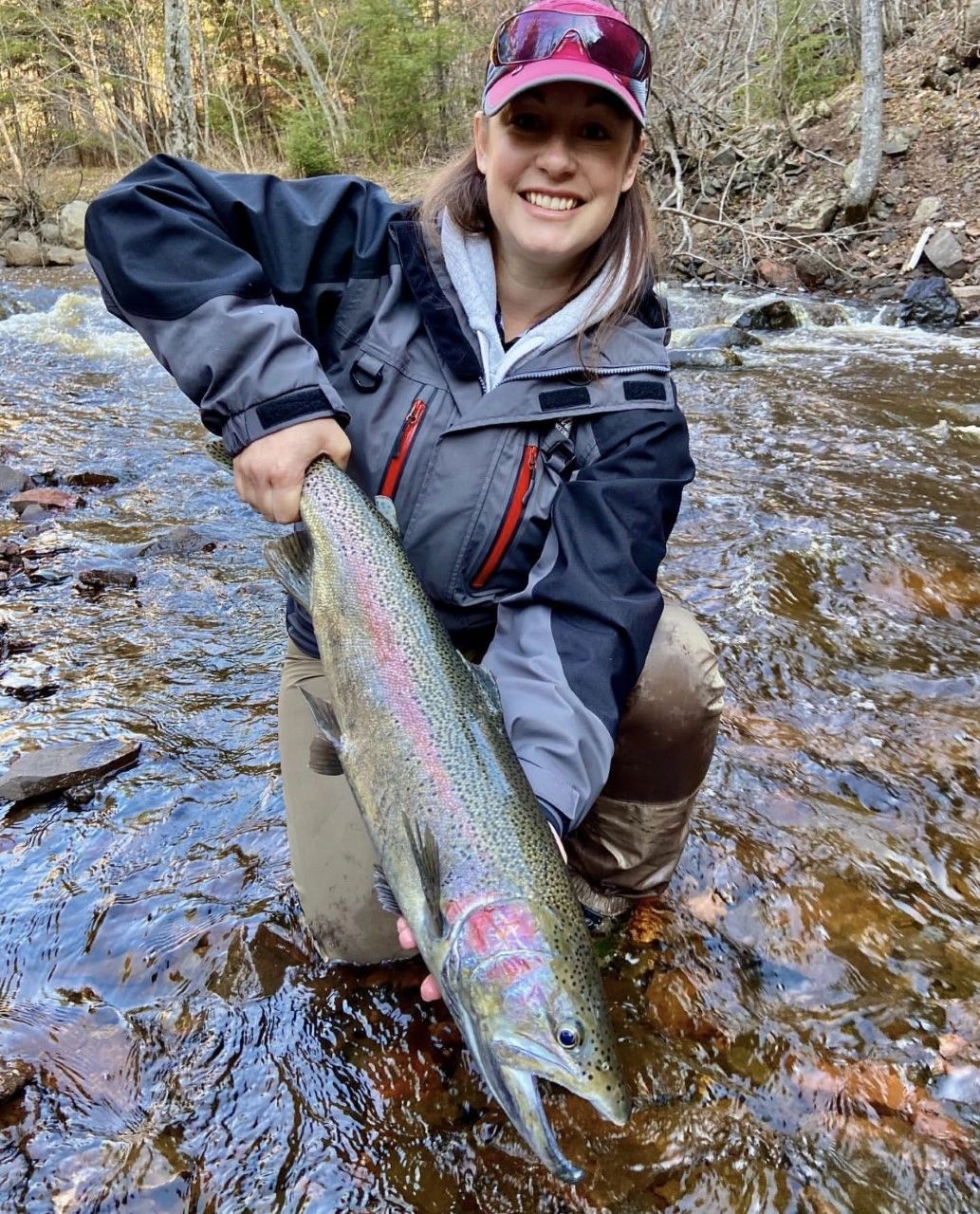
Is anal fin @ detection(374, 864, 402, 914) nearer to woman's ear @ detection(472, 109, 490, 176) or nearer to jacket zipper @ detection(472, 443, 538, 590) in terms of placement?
jacket zipper @ detection(472, 443, 538, 590)

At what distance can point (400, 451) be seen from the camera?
2469 millimetres

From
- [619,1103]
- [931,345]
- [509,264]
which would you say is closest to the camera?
[619,1103]

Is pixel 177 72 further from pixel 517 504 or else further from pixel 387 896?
pixel 387 896

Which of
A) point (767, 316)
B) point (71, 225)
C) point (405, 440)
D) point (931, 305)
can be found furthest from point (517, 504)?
point (71, 225)

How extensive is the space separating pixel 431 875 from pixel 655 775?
0.97 metres

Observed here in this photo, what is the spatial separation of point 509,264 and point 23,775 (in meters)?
2.49

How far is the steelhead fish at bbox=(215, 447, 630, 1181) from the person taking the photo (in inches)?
63.6

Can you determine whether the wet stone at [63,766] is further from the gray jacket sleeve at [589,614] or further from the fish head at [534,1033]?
the fish head at [534,1033]

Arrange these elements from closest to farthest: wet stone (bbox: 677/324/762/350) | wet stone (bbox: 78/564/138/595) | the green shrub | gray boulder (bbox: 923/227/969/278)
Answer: wet stone (bbox: 78/564/138/595) → wet stone (bbox: 677/324/762/350) → gray boulder (bbox: 923/227/969/278) → the green shrub

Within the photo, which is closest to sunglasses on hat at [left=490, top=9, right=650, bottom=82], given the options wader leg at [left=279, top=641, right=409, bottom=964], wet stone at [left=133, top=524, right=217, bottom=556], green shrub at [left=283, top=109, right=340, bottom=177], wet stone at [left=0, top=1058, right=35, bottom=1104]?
wader leg at [left=279, top=641, right=409, bottom=964]

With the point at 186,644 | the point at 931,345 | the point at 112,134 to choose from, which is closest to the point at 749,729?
the point at 186,644

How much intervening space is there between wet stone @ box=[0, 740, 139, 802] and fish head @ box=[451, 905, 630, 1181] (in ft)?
7.01

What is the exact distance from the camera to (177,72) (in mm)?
14625

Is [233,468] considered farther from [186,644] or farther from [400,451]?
[186,644]
